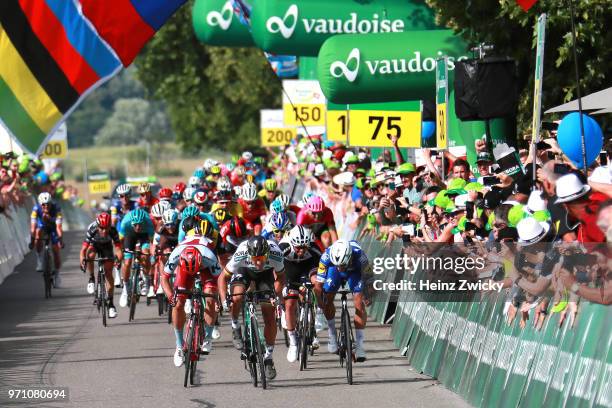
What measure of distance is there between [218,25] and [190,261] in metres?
13.3

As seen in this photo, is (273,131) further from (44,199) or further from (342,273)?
(342,273)

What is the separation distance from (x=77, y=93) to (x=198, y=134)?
56.2 metres

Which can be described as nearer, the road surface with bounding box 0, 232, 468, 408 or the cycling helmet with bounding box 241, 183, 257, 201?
the road surface with bounding box 0, 232, 468, 408

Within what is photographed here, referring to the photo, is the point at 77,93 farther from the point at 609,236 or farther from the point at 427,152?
the point at 427,152

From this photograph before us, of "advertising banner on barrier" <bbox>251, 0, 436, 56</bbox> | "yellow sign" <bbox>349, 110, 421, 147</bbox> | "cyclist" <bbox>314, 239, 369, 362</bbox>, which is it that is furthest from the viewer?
"advertising banner on barrier" <bbox>251, 0, 436, 56</bbox>

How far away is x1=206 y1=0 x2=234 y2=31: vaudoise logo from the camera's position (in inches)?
1079

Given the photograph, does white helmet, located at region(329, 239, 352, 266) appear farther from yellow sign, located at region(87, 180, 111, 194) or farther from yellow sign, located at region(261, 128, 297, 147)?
yellow sign, located at region(87, 180, 111, 194)

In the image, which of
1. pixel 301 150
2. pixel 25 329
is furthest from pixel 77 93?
pixel 301 150

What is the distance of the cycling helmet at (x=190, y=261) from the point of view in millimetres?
15023

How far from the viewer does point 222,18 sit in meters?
27.6

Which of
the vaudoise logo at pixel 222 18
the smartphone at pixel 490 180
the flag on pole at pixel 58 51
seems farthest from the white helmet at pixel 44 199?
the flag on pole at pixel 58 51

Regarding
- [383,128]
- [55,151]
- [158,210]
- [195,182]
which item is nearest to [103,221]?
[158,210]

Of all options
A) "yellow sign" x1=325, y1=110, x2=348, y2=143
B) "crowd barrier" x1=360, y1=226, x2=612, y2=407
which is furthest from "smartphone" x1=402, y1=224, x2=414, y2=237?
"yellow sign" x1=325, y1=110, x2=348, y2=143

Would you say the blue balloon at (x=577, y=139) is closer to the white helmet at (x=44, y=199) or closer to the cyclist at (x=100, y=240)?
the cyclist at (x=100, y=240)
